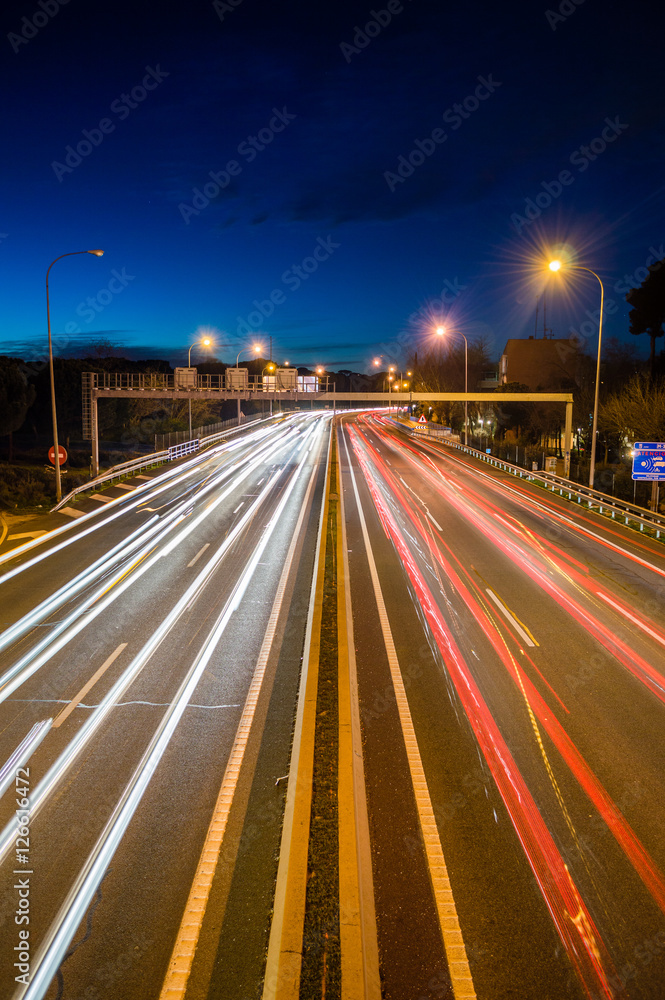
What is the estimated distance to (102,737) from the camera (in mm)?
7812

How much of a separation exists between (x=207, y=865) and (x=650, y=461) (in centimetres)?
2228

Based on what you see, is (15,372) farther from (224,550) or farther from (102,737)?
(102,737)

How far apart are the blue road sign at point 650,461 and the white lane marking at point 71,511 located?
21.7 m

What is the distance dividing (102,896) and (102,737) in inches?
112

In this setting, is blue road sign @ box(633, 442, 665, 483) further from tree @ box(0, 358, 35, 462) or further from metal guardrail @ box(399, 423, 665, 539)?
tree @ box(0, 358, 35, 462)

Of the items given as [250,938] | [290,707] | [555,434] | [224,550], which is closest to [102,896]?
[250,938]

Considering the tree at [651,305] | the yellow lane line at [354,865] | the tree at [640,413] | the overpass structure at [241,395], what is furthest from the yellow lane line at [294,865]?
the tree at [651,305]

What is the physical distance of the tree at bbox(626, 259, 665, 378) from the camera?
52250mm

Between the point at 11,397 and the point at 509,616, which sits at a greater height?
the point at 11,397

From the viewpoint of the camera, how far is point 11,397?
6138 cm

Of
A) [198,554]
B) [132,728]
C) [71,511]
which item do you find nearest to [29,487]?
[71,511]

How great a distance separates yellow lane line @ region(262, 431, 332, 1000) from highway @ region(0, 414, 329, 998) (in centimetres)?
19

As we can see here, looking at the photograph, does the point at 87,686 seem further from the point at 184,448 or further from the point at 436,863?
the point at 184,448

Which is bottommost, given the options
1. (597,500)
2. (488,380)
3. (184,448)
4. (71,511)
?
(71,511)
